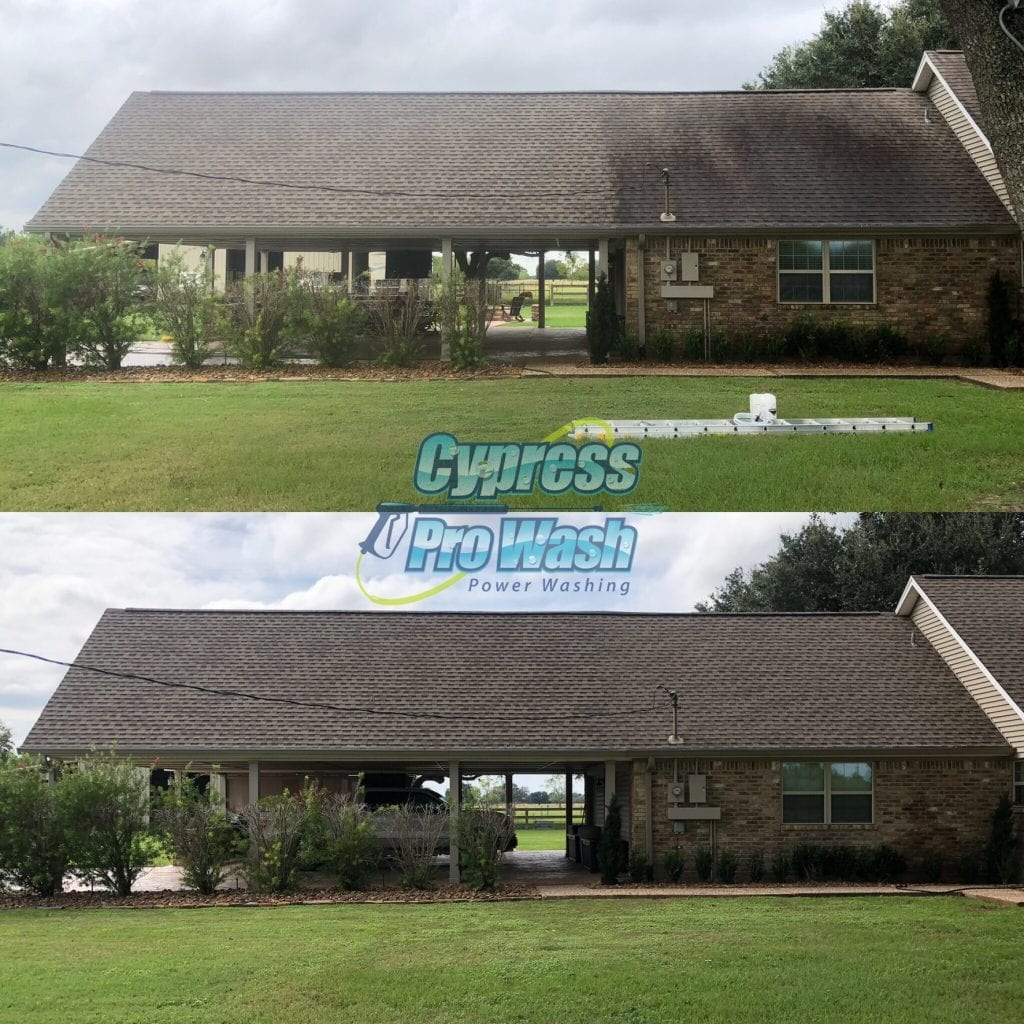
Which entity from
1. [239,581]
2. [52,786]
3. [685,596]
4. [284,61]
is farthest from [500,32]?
[685,596]

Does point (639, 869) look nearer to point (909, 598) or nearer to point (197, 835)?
point (197, 835)

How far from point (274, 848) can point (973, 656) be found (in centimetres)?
1063

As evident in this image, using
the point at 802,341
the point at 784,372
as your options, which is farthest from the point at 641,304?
the point at 784,372

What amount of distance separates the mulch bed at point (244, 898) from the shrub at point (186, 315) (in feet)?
25.7

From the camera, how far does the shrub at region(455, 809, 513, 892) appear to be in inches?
672

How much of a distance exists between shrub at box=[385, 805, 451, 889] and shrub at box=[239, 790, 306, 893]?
126 centimetres

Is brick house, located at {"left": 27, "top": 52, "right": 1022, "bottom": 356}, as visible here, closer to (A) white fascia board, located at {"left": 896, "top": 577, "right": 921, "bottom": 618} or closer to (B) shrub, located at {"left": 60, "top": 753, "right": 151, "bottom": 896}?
(A) white fascia board, located at {"left": 896, "top": 577, "right": 921, "bottom": 618}

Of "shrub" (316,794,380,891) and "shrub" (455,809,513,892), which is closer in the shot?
"shrub" (316,794,380,891)

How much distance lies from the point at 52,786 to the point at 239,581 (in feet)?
54.7

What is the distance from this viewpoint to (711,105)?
25.7m

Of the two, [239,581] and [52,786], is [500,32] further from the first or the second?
[239,581]

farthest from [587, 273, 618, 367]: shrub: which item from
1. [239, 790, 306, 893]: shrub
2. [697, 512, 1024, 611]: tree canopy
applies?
[697, 512, 1024, 611]: tree canopy

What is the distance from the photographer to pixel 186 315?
797 inches

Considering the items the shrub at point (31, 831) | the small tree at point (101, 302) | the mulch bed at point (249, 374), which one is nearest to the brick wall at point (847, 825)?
the mulch bed at point (249, 374)
